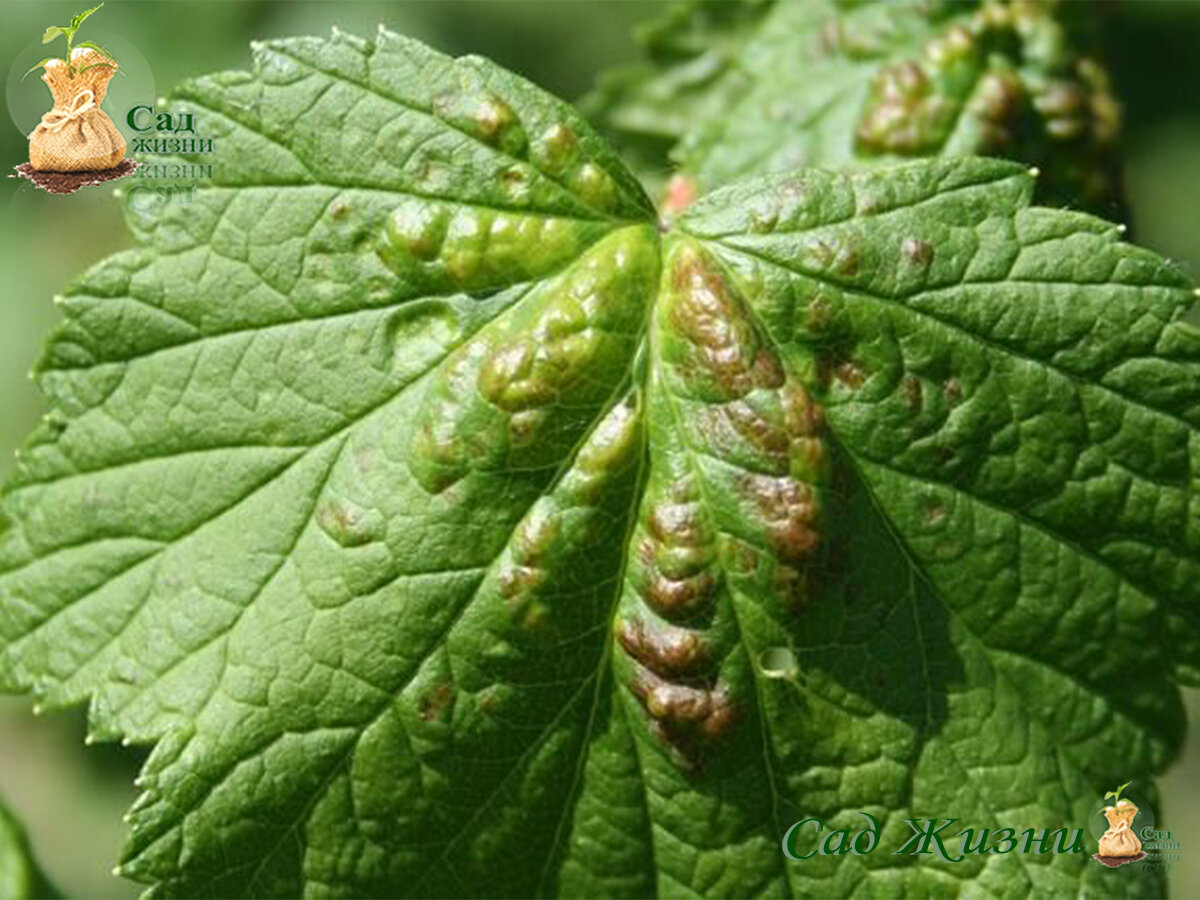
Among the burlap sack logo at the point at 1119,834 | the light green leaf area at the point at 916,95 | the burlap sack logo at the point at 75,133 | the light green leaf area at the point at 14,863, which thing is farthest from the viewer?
the light green leaf area at the point at 916,95

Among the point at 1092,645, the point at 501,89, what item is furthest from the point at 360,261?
the point at 1092,645

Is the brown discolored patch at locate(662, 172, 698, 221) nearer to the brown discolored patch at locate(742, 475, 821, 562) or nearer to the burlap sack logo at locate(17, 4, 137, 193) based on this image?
the brown discolored patch at locate(742, 475, 821, 562)

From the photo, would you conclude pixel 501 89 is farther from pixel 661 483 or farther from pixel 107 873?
pixel 107 873

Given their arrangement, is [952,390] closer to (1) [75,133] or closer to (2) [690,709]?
(2) [690,709]

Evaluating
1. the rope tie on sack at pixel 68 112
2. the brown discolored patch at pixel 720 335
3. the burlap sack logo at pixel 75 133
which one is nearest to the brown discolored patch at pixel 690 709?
the brown discolored patch at pixel 720 335

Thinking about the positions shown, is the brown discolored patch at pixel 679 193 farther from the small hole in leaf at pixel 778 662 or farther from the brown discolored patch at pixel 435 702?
the brown discolored patch at pixel 435 702

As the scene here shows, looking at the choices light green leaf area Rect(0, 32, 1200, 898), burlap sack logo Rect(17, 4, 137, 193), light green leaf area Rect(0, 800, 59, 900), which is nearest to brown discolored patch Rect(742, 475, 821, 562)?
light green leaf area Rect(0, 32, 1200, 898)
